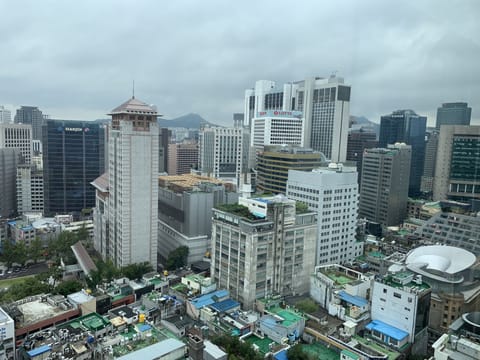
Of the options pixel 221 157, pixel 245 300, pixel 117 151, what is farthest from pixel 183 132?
pixel 245 300

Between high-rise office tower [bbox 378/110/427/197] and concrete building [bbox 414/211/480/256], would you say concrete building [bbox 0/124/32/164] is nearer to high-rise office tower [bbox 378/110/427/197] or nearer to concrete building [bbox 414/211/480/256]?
high-rise office tower [bbox 378/110/427/197]

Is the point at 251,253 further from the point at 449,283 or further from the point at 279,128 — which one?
the point at 279,128

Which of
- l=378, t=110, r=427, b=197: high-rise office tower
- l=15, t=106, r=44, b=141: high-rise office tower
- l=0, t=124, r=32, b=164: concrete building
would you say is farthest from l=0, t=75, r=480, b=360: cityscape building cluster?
l=15, t=106, r=44, b=141: high-rise office tower

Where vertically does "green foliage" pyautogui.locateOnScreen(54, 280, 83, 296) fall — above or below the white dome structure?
below

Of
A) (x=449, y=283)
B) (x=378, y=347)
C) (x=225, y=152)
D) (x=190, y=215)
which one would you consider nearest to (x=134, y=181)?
(x=190, y=215)

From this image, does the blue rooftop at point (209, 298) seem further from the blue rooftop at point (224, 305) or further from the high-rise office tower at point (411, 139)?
the high-rise office tower at point (411, 139)

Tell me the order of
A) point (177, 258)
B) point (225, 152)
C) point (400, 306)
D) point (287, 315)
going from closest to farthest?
Answer: point (400, 306), point (287, 315), point (177, 258), point (225, 152)
